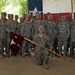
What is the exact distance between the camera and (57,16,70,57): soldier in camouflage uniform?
9656 mm

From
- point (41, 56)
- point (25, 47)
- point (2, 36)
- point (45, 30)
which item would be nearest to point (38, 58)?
point (41, 56)

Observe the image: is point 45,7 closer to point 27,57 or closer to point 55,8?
point 55,8

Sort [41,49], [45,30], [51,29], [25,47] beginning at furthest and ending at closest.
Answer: [25,47], [51,29], [45,30], [41,49]

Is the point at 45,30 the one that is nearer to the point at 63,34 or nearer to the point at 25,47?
the point at 63,34

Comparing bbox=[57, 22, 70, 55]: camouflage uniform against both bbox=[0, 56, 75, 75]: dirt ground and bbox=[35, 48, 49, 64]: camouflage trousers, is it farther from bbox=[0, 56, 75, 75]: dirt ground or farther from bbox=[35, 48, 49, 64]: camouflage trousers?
bbox=[35, 48, 49, 64]: camouflage trousers

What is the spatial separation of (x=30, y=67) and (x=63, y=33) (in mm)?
2105

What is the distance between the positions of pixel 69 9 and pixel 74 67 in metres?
4.11

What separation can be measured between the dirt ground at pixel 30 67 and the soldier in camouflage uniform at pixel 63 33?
55 cm

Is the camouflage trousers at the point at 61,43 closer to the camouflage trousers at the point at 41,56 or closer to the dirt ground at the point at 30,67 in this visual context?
the dirt ground at the point at 30,67

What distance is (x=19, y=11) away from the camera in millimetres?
19031

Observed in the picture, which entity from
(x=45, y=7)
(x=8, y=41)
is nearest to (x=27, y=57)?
(x=8, y=41)

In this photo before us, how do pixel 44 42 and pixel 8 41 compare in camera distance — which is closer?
pixel 44 42

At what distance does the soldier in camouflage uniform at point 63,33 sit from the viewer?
31.7 feet

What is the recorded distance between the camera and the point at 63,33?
31.8 ft
